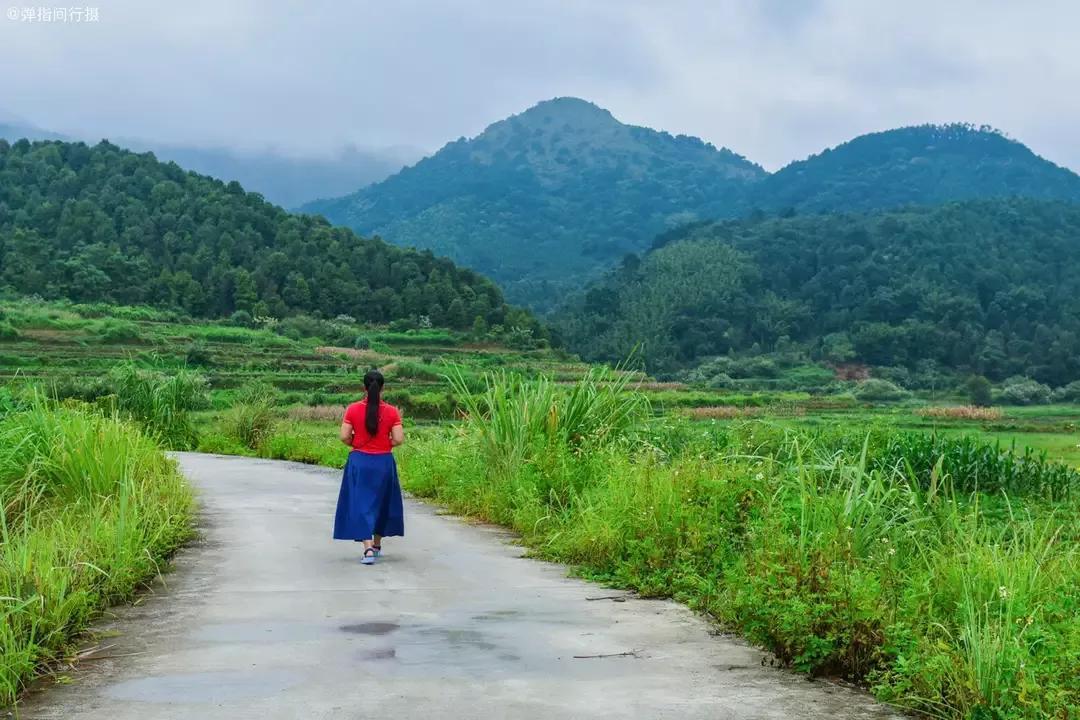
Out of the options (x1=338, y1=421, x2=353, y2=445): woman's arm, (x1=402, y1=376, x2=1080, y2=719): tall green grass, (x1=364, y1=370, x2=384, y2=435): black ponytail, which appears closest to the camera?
(x1=402, y1=376, x2=1080, y2=719): tall green grass

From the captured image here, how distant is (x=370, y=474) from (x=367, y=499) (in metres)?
0.22

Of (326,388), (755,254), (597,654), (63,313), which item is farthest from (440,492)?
(755,254)

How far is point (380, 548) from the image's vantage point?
9484 mm

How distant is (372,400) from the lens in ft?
29.8

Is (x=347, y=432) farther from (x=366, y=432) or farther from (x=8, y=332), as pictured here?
(x=8, y=332)

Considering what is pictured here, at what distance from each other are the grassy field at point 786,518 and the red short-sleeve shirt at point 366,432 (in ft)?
5.47

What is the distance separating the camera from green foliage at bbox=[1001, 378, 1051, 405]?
72312 mm

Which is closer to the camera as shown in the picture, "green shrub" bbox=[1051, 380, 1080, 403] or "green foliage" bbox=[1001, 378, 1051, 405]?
"green foliage" bbox=[1001, 378, 1051, 405]

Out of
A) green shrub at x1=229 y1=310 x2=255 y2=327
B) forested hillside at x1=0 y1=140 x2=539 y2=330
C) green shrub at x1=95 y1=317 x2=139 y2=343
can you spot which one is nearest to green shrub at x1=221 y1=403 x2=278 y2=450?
green shrub at x1=95 y1=317 x2=139 y2=343

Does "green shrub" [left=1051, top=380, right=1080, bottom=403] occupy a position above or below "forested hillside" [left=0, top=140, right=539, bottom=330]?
below

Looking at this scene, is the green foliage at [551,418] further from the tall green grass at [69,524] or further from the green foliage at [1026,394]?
the green foliage at [1026,394]

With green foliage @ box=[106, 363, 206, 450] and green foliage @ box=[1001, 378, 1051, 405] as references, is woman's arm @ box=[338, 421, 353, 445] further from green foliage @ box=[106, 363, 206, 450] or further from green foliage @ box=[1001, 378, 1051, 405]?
green foliage @ box=[1001, 378, 1051, 405]

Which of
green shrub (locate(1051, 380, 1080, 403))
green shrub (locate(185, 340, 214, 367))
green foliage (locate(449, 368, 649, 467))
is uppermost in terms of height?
green foliage (locate(449, 368, 649, 467))

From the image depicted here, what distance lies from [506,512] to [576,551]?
2585mm
